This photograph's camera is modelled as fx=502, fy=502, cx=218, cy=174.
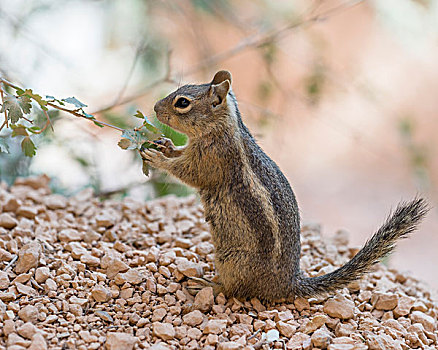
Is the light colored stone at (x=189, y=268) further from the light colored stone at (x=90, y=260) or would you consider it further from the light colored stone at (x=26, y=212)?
the light colored stone at (x=26, y=212)

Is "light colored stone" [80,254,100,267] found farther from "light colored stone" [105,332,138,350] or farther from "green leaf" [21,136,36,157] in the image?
"green leaf" [21,136,36,157]

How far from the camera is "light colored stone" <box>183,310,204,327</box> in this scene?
1.74m

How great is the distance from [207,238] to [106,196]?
88 centimetres

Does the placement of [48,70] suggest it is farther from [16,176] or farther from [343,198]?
[343,198]

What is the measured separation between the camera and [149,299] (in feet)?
6.07

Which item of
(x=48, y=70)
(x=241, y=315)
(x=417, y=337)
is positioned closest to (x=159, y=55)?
(x=48, y=70)

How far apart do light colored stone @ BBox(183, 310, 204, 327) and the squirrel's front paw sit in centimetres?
61

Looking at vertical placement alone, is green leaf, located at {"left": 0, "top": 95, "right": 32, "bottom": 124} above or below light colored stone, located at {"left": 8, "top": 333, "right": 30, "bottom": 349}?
above

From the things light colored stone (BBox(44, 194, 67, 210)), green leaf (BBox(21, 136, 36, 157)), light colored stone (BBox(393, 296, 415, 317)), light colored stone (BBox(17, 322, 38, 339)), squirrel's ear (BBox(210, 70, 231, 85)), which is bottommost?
light colored stone (BBox(17, 322, 38, 339))

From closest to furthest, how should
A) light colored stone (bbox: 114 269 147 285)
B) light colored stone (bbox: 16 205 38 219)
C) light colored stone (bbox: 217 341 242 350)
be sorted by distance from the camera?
light colored stone (bbox: 217 341 242 350), light colored stone (bbox: 114 269 147 285), light colored stone (bbox: 16 205 38 219)

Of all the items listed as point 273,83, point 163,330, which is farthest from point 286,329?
point 273,83

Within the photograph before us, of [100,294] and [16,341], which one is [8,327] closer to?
[16,341]

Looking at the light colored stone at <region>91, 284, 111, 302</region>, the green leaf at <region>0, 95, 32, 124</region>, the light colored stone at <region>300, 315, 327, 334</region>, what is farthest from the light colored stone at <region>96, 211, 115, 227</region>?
the light colored stone at <region>300, 315, 327, 334</region>

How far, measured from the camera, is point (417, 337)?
1.84 metres
